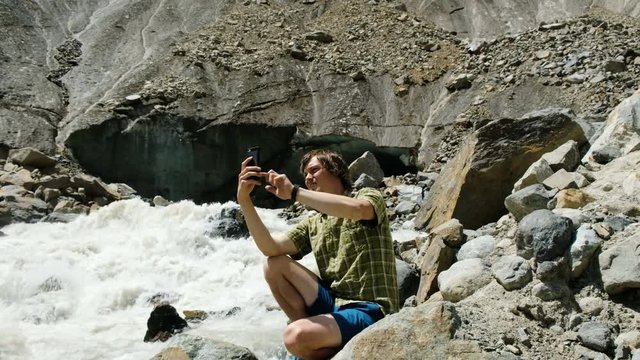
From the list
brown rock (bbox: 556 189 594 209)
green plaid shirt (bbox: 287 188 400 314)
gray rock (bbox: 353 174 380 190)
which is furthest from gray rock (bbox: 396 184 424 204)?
green plaid shirt (bbox: 287 188 400 314)

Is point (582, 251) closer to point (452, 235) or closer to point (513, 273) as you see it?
point (513, 273)

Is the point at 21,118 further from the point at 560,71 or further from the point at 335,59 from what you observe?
the point at 560,71

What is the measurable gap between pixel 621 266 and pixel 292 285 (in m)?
2.53

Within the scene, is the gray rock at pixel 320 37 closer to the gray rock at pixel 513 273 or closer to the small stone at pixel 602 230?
the gray rock at pixel 513 273

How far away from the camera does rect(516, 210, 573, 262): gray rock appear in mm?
5449

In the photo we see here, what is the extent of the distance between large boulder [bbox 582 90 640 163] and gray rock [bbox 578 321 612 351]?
11.4 ft

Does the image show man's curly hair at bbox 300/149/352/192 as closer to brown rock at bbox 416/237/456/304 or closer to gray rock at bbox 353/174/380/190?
brown rock at bbox 416/237/456/304

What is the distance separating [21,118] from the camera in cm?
2116

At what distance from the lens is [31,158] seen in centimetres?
1803

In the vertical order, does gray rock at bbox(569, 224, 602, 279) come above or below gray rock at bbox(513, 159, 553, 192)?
below

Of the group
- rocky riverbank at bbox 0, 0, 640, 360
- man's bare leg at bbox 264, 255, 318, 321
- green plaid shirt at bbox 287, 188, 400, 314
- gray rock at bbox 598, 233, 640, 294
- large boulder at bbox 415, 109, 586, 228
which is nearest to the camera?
green plaid shirt at bbox 287, 188, 400, 314

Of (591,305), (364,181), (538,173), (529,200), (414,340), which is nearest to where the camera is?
(414,340)

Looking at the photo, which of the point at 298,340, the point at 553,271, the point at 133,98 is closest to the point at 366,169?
the point at 133,98

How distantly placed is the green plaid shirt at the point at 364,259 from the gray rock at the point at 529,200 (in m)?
3.23
